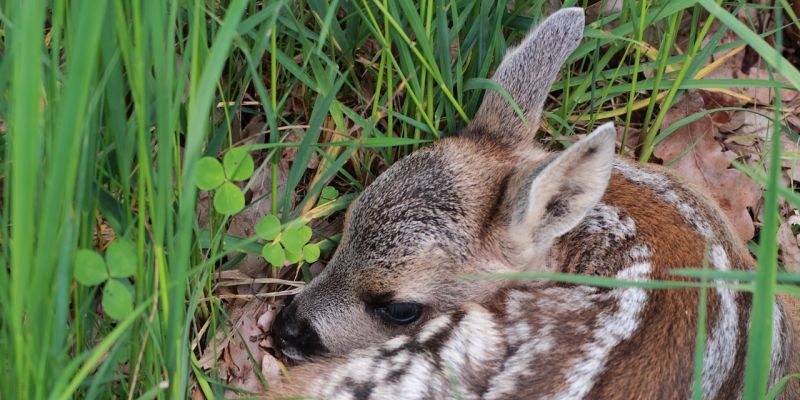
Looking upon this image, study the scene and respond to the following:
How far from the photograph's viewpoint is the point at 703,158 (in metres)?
4.84

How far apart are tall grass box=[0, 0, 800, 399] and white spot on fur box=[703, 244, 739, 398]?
24 centimetres

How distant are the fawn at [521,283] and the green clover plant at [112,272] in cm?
91

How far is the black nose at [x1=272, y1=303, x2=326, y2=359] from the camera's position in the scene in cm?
381

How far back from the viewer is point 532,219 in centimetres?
353

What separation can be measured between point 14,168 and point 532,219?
2.00 m

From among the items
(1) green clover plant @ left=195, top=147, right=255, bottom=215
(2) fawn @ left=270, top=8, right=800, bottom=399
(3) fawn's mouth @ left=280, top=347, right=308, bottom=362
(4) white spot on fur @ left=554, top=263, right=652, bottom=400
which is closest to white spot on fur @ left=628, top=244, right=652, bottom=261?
(2) fawn @ left=270, top=8, right=800, bottom=399

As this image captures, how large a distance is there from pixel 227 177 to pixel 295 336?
3.04 feet

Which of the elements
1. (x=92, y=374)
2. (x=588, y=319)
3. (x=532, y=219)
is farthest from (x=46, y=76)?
(x=588, y=319)

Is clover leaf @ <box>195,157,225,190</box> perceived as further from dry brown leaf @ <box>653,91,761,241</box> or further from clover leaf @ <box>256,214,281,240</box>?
dry brown leaf @ <box>653,91,761,241</box>

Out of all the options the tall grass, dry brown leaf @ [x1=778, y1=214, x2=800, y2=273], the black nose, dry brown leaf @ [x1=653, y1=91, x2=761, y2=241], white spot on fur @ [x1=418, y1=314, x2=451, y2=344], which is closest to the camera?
the tall grass

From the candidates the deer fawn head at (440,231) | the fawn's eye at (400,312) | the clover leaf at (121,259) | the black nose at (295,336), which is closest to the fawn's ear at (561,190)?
the deer fawn head at (440,231)

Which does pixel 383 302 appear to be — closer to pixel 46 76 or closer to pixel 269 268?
pixel 269 268

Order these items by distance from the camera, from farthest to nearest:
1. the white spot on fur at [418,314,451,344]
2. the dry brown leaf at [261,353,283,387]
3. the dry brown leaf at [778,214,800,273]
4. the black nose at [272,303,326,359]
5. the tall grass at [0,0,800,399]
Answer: the dry brown leaf at [778,214,800,273]
the dry brown leaf at [261,353,283,387]
the black nose at [272,303,326,359]
the white spot on fur at [418,314,451,344]
the tall grass at [0,0,800,399]

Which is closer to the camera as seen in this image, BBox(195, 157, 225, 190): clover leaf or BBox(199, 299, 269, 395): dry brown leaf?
BBox(195, 157, 225, 190): clover leaf
